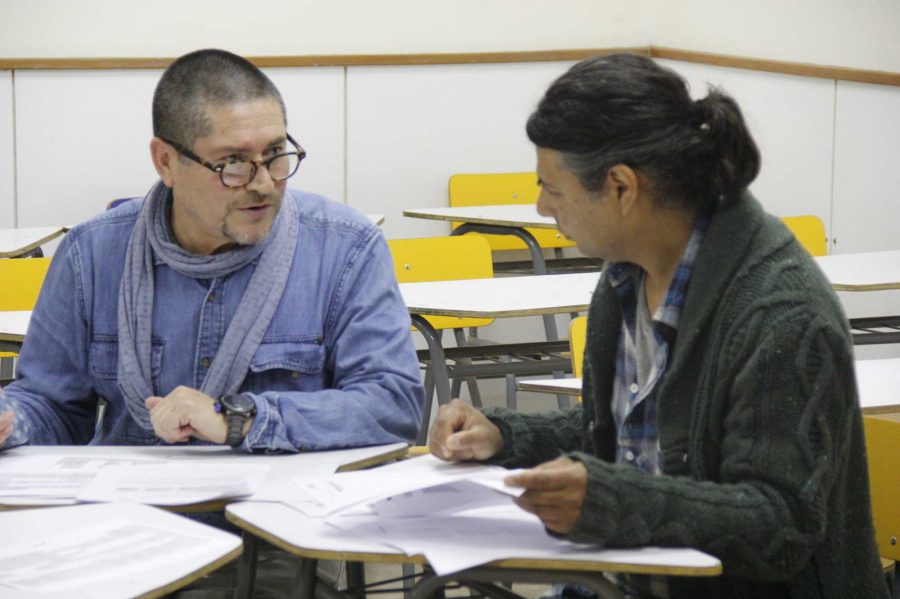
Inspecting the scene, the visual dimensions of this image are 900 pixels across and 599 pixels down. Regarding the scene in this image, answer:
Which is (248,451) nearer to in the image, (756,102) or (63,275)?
(63,275)

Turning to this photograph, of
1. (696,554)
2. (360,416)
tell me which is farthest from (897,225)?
(696,554)

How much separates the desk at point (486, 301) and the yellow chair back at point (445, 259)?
0.66 feet

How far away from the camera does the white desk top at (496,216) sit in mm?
4949

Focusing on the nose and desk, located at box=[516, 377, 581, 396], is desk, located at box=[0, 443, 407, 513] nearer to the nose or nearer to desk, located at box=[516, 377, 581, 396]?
the nose

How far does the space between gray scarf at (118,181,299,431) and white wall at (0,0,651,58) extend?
3990 millimetres

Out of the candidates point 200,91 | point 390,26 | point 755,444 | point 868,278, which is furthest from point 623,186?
point 390,26

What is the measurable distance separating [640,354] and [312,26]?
184 inches

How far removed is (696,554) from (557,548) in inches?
6.5

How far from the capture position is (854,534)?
1632 millimetres

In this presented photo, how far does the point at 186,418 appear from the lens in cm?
204

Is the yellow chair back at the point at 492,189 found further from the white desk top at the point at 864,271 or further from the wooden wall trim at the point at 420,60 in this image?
the white desk top at the point at 864,271

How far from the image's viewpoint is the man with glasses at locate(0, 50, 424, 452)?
2.23 m

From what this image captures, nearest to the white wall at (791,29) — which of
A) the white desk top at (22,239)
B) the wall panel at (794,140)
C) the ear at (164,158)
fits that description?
the wall panel at (794,140)

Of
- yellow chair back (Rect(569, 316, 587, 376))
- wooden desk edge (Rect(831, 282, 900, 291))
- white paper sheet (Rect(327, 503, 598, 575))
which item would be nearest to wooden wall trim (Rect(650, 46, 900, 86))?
wooden desk edge (Rect(831, 282, 900, 291))
